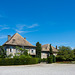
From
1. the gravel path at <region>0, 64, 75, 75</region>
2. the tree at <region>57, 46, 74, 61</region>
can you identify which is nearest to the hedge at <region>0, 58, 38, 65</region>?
the gravel path at <region>0, 64, 75, 75</region>

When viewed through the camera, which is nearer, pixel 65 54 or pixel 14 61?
pixel 14 61

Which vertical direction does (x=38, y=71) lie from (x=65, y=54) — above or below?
below

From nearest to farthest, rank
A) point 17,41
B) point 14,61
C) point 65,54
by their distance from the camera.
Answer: point 14,61
point 17,41
point 65,54

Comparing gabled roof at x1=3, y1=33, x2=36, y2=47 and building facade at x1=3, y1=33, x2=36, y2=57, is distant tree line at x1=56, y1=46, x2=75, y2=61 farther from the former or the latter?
gabled roof at x1=3, y1=33, x2=36, y2=47

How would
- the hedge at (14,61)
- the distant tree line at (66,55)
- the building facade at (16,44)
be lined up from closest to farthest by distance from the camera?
the hedge at (14,61), the building facade at (16,44), the distant tree line at (66,55)

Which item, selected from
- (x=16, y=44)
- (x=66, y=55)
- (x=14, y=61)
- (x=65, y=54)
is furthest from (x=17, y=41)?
(x=66, y=55)

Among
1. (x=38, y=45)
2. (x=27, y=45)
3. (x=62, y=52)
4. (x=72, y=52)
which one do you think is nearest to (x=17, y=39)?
(x=27, y=45)

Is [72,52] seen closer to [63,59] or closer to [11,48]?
[63,59]

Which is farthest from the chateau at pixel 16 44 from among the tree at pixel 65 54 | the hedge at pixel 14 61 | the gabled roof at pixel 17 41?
the hedge at pixel 14 61

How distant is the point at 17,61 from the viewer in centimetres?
3100

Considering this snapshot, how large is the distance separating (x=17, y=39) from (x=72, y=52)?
2167 cm

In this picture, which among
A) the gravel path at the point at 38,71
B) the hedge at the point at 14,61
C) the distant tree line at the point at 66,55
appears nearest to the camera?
the gravel path at the point at 38,71

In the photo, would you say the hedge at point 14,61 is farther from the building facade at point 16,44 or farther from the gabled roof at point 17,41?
the gabled roof at point 17,41

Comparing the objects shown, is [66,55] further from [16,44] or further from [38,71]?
[38,71]
